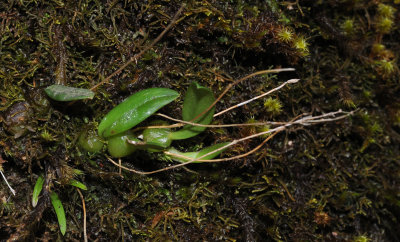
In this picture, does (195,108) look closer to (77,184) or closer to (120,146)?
(120,146)

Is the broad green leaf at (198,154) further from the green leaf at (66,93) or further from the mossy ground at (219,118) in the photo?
the green leaf at (66,93)

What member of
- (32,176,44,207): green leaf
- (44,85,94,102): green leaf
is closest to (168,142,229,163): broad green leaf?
(44,85,94,102): green leaf

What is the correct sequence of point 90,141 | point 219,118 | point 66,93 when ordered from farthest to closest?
point 219,118 < point 90,141 < point 66,93

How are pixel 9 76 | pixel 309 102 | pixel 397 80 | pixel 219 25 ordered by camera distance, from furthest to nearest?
pixel 397 80 < pixel 309 102 < pixel 219 25 < pixel 9 76

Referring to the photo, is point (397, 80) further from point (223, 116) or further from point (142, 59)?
point (142, 59)


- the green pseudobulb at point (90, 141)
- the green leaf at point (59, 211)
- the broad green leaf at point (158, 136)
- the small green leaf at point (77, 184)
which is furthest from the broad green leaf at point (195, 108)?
the green leaf at point (59, 211)

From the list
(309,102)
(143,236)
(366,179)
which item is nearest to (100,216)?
(143,236)

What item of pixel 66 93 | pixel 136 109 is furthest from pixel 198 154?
pixel 66 93
